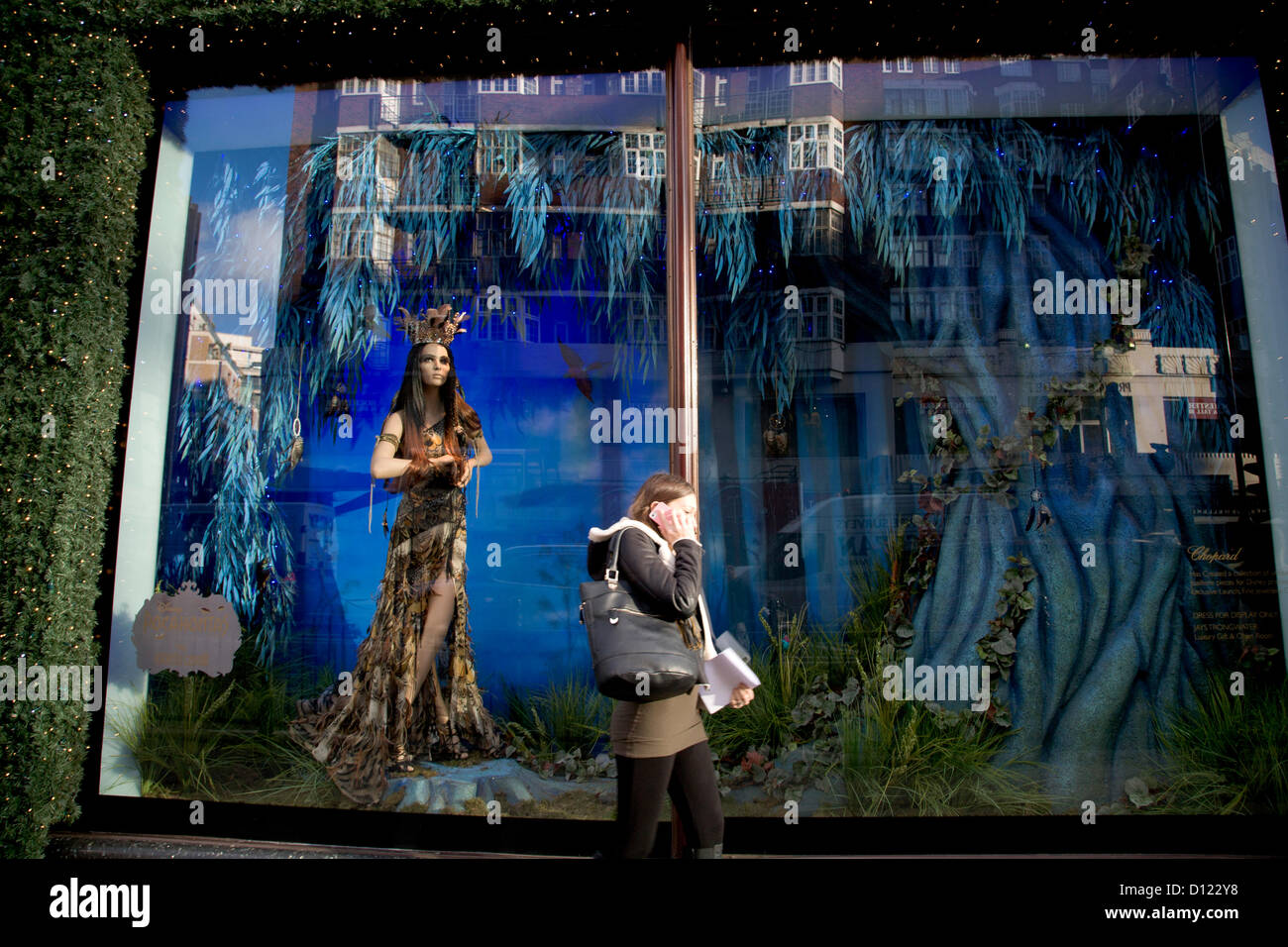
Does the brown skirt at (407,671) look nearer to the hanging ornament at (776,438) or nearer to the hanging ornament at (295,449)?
the hanging ornament at (295,449)

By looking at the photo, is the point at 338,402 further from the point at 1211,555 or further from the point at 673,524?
the point at 1211,555

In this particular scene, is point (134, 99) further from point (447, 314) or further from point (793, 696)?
point (793, 696)

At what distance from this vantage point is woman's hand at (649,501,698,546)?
8.94ft

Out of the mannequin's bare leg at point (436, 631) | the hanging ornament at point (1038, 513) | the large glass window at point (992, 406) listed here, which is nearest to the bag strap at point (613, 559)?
the large glass window at point (992, 406)

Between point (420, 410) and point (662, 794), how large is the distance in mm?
2632

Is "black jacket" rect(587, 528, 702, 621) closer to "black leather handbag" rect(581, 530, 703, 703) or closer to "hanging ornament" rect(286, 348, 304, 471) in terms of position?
"black leather handbag" rect(581, 530, 703, 703)

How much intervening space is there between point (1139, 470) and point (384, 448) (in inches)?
163

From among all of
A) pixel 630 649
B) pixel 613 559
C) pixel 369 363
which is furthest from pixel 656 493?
pixel 369 363

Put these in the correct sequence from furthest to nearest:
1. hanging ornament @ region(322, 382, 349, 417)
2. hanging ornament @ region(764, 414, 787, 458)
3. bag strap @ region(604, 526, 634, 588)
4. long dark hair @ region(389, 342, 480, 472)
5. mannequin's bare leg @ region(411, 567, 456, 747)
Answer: hanging ornament @ region(322, 382, 349, 417) → hanging ornament @ region(764, 414, 787, 458) → long dark hair @ region(389, 342, 480, 472) → mannequin's bare leg @ region(411, 567, 456, 747) → bag strap @ region(604, 526, 634, 588)

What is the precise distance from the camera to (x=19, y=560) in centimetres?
363

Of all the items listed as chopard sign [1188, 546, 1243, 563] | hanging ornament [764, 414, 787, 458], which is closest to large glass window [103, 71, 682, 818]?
hanging ornament [764, 414, 787, 458]

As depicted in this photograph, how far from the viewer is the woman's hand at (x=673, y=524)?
2725 mm

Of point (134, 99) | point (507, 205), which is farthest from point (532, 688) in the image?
point (134, 99)

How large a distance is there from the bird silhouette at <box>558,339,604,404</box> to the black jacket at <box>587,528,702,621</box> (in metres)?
2.16
